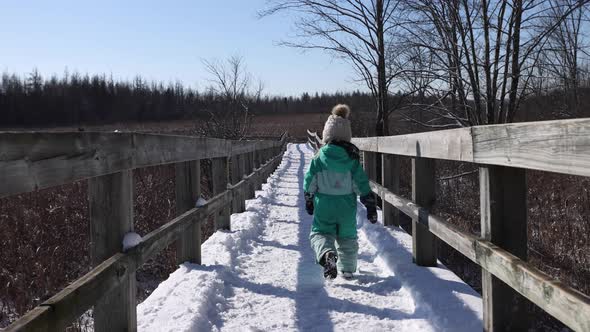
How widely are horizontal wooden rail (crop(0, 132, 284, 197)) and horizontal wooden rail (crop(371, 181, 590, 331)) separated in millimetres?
1875

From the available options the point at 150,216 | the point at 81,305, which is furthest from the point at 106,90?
the point at 81,305

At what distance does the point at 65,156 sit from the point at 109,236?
70cm

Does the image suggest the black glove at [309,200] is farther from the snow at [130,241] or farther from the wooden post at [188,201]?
the snow at [130,241]

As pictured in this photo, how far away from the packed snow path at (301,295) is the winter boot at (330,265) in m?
0.10

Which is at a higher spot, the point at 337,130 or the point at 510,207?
the point at 337,130

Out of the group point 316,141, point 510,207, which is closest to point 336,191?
point 510,207

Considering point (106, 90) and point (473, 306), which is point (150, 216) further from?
point (106, 90)

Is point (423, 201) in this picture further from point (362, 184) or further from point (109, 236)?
point (109, 236)

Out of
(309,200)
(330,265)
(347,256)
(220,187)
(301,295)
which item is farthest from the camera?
(220,187)

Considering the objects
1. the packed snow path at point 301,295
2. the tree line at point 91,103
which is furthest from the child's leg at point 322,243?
the tree line at point 91,103

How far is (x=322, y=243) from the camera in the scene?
4.28 meters

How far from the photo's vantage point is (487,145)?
95.3 inches

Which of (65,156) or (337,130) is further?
(337,130)

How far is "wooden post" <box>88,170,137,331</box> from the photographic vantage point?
8.08 feet
